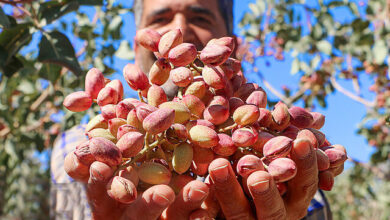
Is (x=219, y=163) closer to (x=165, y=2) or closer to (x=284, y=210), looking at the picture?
(x=284, y=210)

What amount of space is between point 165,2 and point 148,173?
2.94 ft

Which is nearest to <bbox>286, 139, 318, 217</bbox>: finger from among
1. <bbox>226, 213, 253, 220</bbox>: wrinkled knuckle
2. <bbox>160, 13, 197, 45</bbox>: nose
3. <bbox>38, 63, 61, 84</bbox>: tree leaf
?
<bbox>226, 213, 253, 220</bbox>: wrinkled knuckle

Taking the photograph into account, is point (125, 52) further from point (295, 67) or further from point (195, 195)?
point (195, 195)

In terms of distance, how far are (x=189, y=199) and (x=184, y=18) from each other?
0.85m

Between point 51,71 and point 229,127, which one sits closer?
point 229,127

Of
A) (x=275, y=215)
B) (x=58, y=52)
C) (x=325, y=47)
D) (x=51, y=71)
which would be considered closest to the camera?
(x=275, y=215)

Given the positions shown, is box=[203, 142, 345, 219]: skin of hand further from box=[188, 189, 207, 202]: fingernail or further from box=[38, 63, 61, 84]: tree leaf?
box=[38, 63, 61, 84]: tree leaf

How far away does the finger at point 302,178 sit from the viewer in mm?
635

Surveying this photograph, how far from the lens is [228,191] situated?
65 centimetres

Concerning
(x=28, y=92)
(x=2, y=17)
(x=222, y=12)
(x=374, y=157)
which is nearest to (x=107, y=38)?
(x=28, y=92)

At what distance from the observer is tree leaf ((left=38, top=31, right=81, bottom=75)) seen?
123cm

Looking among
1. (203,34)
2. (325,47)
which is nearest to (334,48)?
(325,47)

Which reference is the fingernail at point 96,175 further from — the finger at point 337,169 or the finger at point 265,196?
the finger at point 337,169

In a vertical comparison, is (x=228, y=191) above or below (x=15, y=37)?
below
